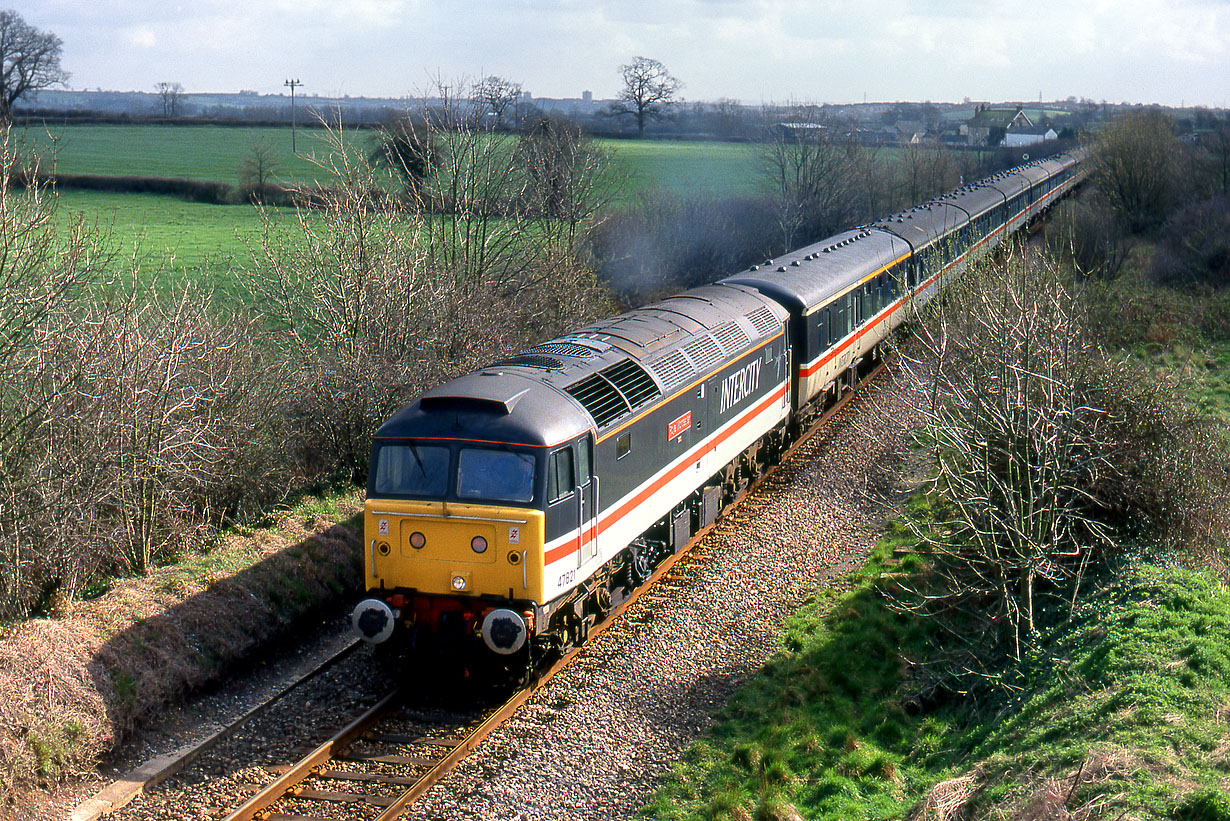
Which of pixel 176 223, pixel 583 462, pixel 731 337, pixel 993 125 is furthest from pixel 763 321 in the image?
pixel 993 125

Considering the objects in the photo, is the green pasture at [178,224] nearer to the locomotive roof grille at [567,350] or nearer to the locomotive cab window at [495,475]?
the locomotive roof grille at [567,350]

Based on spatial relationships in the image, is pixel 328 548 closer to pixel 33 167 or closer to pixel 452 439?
pixel 452 439

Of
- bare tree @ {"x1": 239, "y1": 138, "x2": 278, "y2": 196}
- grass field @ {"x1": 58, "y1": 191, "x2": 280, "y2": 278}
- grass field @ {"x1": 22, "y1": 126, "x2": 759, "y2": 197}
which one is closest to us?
grass field @ {"x1": 58, "y1": 191, "x2": 280, "y2": 278}

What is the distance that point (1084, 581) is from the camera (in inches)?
504

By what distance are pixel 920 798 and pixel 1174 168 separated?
42.9 metres

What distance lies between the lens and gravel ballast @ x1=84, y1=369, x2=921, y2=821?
9.16m

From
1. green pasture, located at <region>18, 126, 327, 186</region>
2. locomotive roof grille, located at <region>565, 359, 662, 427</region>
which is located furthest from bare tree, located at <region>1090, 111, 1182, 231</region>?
locomotive roof grille, located at <region>565, 359, 662, 427</region>

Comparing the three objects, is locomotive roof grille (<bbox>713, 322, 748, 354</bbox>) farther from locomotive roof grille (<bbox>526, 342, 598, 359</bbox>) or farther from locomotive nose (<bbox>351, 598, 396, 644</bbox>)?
locomotive nose (<bbox>351, 598, 396, 644</bbox>)

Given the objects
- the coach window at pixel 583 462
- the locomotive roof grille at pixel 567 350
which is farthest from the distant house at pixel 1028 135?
the coach window at pixel 583 462

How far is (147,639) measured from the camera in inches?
432

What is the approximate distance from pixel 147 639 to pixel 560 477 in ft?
15.6

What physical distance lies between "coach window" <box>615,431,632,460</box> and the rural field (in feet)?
70.7

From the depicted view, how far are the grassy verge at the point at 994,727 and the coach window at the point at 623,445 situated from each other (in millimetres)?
2963

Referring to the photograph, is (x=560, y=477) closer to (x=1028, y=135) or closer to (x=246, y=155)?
(x=246, y=155)
